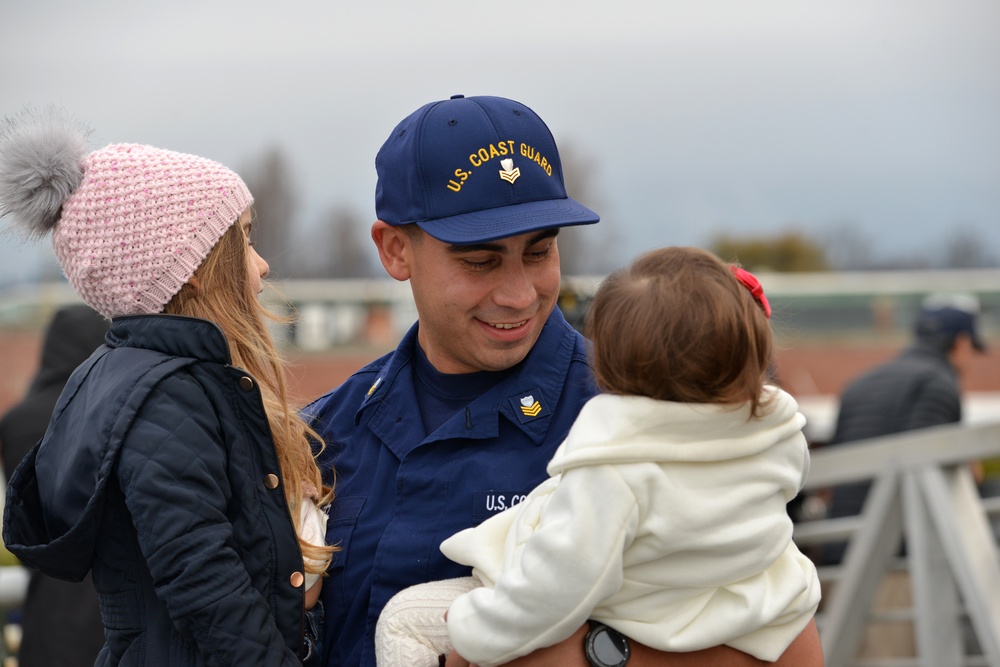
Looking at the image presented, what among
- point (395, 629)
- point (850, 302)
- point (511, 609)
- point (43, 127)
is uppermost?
point (43, 127)

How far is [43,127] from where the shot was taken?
2287mm

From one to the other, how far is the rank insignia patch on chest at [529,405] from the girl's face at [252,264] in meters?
0.60

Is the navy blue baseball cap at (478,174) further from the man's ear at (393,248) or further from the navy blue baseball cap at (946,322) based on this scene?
the navy blue baseball cap at (946,322)

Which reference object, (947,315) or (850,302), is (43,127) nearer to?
(947,315)

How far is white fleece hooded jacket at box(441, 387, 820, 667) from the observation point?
178cm

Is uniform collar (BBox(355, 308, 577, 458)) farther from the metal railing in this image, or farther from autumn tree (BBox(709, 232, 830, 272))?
autumn tree (BBox(709, 232, 830, 272))

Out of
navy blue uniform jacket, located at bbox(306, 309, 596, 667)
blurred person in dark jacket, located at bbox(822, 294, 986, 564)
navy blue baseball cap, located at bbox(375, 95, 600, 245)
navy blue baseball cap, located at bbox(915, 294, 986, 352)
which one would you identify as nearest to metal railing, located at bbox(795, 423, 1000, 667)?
blurred person in dark jacket, located at bbox(822, 294, 986, 564)

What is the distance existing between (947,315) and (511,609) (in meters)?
5.64

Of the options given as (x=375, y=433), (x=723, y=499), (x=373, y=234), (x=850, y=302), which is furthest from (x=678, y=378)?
(x=850, y=302)

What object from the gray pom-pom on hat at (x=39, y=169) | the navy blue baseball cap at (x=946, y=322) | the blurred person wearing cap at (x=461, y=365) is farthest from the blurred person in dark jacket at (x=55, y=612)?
the navy blue baseball cap at (x=946, y=322)

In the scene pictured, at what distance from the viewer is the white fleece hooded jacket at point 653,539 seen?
1.78 metres

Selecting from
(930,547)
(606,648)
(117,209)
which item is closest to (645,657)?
(606,648)

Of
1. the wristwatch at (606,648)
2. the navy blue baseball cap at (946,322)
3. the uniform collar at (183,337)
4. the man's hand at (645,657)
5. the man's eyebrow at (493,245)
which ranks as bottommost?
the navy blue baseball cap at (946,322)

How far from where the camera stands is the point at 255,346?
2.29 meters
